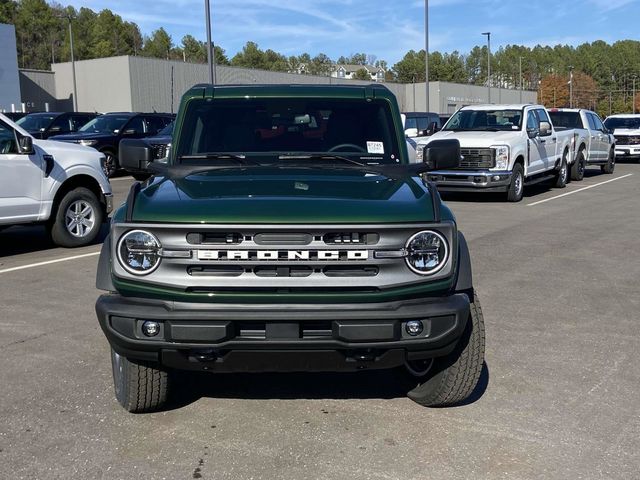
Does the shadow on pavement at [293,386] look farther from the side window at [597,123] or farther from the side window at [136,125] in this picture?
the side window at [597,123]

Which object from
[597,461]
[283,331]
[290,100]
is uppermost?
[290,100]

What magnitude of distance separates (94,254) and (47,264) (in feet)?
2.38

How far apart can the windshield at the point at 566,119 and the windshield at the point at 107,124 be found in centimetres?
1223

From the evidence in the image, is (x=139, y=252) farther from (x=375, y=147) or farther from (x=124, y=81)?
(x=124, y=81)

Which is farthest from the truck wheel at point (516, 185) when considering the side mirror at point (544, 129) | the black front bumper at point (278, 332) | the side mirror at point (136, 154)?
the black front bumper at point (278, 332)

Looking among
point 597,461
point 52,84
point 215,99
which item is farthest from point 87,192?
point 52,84

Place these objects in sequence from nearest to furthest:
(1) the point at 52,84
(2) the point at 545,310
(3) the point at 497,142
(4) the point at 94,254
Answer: (2) the point at 545,310, (4) the point at 94,254, (3) the point at 497,142, (1) the point at 52,84

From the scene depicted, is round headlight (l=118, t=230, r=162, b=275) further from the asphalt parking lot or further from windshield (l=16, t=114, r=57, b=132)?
windshield (l=16, t=114, r=57, b=132)

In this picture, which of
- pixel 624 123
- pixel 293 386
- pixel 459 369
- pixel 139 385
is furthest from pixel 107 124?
pixel 624 123

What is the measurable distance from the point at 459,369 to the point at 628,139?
26280 mm

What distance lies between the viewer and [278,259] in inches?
134

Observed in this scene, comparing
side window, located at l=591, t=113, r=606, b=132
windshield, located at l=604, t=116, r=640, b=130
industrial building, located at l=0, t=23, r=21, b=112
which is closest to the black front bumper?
side window, located at l=591, t=113, r=606, b=132

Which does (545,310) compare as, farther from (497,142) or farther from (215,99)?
(497,142)

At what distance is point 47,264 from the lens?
8578 millimetres
